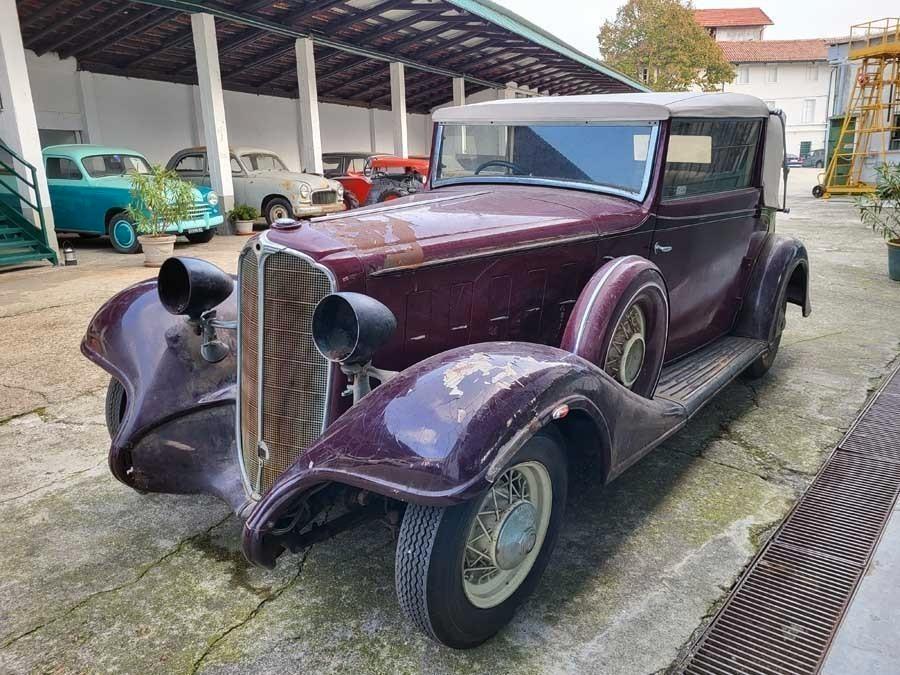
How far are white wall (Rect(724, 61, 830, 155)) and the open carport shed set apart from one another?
38.3 m

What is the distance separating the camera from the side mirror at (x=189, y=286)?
2746mm

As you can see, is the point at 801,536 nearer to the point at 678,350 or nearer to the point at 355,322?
the point at 678,350

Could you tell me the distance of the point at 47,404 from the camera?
13.7 ft

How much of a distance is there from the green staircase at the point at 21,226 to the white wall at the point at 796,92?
5200cm

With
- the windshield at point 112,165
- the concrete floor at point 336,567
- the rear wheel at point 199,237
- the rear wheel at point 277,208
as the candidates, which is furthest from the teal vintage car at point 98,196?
the concrete floor at point 336,567

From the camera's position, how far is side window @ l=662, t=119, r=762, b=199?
11.1 feet

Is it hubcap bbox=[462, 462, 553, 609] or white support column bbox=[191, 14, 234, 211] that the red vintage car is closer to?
white support column bbox=[191, 14, 234, 211]

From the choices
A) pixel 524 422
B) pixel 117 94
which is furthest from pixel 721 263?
pixel 117 94

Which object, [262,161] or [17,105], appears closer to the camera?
[17,105]

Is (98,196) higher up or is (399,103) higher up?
(399,103)

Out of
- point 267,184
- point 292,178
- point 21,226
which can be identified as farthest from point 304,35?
point 21,226

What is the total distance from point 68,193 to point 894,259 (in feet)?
39.1

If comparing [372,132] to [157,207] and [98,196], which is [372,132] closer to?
[98,196]

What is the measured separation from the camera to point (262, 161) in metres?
13.5
